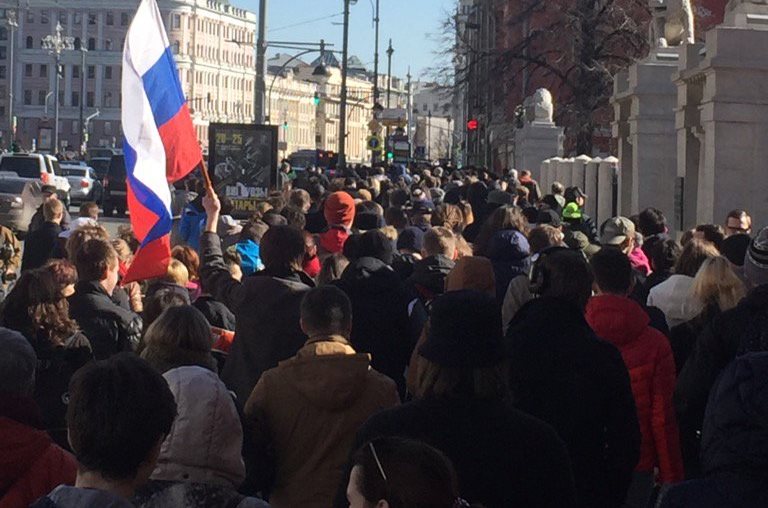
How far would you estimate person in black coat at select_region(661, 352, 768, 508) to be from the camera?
141 inches

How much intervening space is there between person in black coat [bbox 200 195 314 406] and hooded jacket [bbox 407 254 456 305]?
6.12 ft

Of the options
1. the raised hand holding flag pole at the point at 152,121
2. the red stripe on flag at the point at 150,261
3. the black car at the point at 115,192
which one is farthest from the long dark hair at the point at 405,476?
the black car at the point at 115,192

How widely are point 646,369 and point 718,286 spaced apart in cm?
68

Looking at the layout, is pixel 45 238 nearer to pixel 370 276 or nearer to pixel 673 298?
pixel 370 276

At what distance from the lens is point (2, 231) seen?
13.4 metres

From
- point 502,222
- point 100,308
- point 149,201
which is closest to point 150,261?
point 149,201

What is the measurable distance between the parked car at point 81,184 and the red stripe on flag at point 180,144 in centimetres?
4320

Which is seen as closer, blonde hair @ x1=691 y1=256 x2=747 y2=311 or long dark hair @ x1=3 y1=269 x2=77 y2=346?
long dark hair @ x1=3 y1=269 x2=77 y2=346

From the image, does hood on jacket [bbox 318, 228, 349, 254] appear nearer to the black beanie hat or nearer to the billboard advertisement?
the black beanie hat

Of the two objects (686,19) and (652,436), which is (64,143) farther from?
(652,436)

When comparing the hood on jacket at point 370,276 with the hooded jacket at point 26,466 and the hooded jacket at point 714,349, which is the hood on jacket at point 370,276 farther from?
the hooded jacket at point 26,466

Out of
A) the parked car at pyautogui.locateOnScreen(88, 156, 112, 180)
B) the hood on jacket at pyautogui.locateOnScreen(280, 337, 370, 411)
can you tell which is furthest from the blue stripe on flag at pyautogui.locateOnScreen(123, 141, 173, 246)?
the parked car at pyautogui.locateOnScreen(88, 156, 112, 180)

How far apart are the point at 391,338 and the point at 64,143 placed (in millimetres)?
166602

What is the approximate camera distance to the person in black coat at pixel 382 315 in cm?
859
